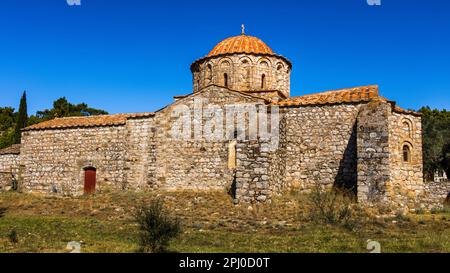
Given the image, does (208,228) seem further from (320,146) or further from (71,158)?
(71,158)

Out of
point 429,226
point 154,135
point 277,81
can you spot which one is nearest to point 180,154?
point 154,135

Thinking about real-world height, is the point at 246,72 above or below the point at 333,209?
above

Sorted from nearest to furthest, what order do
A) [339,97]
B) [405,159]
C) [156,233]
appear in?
[156,233], [405,159], [339,97]

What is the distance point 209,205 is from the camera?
16.5m

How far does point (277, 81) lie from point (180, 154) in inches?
273

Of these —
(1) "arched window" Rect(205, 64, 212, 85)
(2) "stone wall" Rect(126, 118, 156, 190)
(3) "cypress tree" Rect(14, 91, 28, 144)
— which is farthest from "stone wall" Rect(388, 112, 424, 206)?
(3) "cypress tree" Rect(14, 91, 28, 144)

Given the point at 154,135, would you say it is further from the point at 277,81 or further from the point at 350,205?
the point at 350,205

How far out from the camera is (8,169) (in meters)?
24.6

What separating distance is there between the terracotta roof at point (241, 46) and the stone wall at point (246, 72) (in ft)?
1.25

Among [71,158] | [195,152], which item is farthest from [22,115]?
[195,152]

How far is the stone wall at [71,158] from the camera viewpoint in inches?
838

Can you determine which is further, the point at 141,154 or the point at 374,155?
the point at 141,154

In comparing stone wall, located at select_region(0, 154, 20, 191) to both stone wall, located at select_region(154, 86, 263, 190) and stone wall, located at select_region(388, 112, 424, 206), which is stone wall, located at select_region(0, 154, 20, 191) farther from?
stone wall, located at select_region(388, 112, 424, 206)
